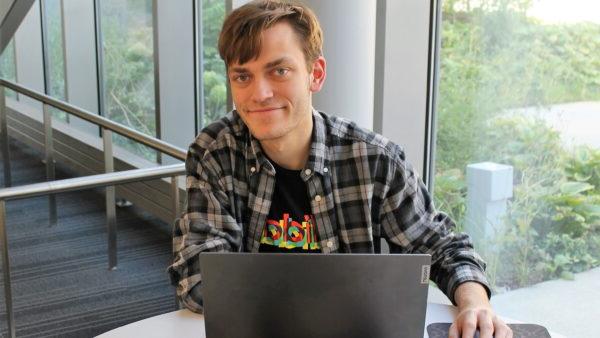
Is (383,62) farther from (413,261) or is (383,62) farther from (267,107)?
(413,261)

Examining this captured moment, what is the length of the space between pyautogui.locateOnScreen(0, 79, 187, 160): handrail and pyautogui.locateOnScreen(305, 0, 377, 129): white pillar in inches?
23.8

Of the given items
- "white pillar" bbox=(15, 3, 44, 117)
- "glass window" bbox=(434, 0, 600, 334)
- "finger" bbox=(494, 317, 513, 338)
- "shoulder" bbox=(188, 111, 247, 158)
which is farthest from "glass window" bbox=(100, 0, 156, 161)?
"finger" bbox=(494, 317, 513, 338)

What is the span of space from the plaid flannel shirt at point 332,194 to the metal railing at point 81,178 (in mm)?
831

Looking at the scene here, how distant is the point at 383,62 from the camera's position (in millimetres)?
2643

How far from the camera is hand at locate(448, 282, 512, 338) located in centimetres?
133

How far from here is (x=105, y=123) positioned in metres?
3.26

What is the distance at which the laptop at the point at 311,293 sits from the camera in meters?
1.11

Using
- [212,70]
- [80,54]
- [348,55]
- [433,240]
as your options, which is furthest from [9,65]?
[433,240]

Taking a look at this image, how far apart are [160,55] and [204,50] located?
0.27 m

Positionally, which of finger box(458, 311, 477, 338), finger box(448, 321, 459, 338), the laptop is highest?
the laptop

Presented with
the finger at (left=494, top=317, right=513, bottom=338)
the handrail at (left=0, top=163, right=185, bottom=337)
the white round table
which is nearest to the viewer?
the finger at (left=494, top=317, right=513, bottom=338)

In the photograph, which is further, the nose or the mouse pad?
the nose

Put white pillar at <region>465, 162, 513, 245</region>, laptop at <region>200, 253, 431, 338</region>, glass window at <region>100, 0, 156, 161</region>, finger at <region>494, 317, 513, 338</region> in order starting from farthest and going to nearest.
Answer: glass window at <region>100, 0, 156, 161</region>
white pillar at <region>465, 162, 513, 245</region>
finger at <region>494, 317, 513, 338</region>
laptop at <region>200, 253, 431, 338</region>

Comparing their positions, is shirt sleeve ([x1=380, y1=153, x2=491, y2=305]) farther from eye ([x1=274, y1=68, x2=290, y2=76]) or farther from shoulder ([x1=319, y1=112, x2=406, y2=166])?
eye ([x1=274, y1=68, x2=290, y2=76])
